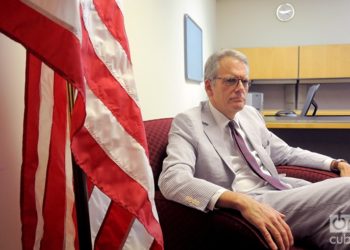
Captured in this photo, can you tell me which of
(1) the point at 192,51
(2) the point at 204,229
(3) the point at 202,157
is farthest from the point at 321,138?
(2) the point at 204,229

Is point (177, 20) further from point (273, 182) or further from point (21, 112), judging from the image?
point (21, 112)

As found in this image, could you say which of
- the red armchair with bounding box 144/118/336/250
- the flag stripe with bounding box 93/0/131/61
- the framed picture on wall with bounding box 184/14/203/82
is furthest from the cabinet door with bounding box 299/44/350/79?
the flag stripe with bounding box 93/0/131/61

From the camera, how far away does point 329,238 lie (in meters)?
1.13

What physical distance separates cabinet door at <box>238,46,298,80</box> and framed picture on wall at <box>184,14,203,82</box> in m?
1.33

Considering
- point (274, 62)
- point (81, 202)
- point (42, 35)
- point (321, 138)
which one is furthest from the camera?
point (274, 62)

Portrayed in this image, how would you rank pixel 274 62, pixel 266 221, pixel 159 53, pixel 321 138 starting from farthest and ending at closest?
pixel 274 62, pixel 321 138, pixel 159 53, pixel 266 221

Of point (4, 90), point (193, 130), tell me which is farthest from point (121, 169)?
point (193, 130)

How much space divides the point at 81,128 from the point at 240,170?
0.98 m

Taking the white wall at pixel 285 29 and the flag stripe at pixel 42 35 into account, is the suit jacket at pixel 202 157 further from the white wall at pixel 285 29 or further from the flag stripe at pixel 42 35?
the white wall at pixel 285 29

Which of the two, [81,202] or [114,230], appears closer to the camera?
[81,202]

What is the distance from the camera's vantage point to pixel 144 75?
79.3 inches

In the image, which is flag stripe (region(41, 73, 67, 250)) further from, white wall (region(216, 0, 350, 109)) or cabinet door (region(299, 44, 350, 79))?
white wall (region(216, 0, 350, 109))

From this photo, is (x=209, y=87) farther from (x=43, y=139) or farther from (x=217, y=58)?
(x=43, y=139)

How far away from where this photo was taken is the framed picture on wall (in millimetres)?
3162
